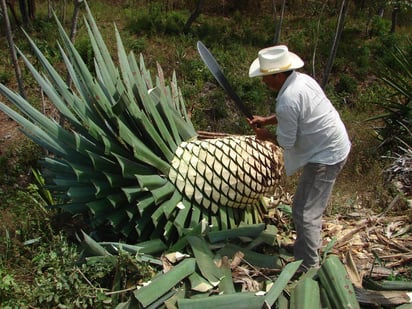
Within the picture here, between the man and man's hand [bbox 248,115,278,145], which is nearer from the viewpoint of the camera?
the man

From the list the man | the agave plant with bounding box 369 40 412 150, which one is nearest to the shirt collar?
the man

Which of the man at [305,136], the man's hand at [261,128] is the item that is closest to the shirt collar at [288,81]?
the man at [305,136]

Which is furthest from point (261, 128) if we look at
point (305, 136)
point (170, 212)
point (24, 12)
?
point (24, 12)

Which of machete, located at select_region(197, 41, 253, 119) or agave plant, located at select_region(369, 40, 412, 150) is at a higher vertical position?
machete, located at select_region(197, 41, 253, 119)

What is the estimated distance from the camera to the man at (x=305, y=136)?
3133mm

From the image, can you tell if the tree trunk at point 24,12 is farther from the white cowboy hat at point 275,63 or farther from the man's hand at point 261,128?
the white cowboy hat at point 275,63

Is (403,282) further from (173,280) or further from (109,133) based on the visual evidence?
(109,133)

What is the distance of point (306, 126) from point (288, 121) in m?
0.15

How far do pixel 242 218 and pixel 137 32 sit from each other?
23.5 feet

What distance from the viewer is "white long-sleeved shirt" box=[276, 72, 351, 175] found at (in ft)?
10.2

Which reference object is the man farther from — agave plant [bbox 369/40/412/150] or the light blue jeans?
agave plant [bbox 369/40/412/150]

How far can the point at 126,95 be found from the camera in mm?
3357

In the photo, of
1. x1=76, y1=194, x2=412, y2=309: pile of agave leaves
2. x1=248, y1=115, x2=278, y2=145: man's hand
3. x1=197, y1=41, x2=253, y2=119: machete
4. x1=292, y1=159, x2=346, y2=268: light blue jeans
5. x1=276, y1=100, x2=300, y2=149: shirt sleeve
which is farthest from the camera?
x1=197, y1=41, x2=253, y2=119: machete

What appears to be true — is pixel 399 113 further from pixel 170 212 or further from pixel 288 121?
pixel 170 212
